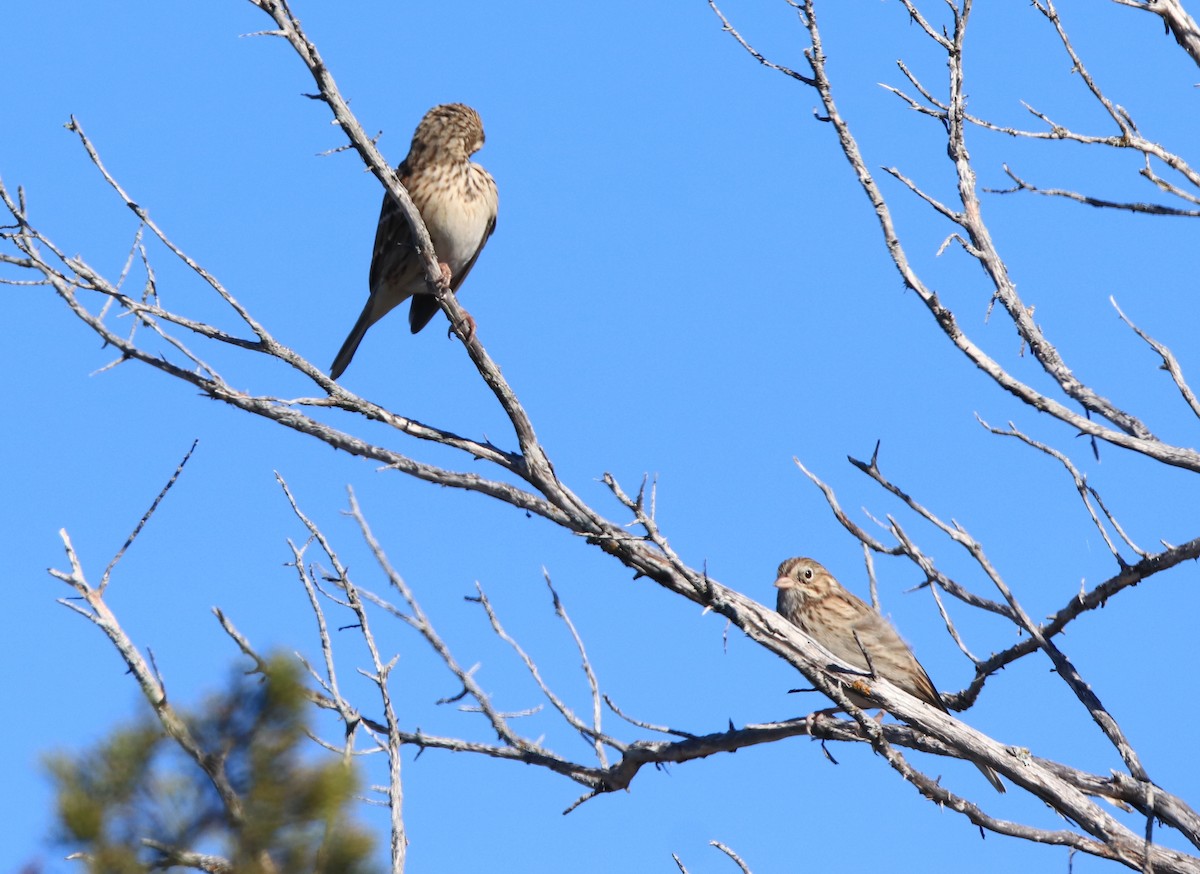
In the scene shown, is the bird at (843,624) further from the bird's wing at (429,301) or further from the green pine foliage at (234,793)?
the green pine foliage at (234,793)

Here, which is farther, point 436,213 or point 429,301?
point 429,301

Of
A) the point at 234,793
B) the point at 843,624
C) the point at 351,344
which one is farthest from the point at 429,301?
the point at 234,793

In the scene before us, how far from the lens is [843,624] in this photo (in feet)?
25.0

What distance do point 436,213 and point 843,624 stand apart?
10.3 ft

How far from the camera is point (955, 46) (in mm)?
5574

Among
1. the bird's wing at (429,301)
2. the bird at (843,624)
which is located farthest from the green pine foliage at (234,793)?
the bird's wing at (429,301)

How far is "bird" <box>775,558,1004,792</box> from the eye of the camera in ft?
24.0

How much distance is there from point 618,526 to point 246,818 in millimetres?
1540

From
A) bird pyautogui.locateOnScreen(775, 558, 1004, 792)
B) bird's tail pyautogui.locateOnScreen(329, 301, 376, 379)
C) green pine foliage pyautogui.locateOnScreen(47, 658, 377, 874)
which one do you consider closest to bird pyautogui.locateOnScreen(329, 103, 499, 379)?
bird's tail pyautogui.locateOnScreen(329, 301, 376, 379)

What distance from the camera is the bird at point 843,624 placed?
7324 mm

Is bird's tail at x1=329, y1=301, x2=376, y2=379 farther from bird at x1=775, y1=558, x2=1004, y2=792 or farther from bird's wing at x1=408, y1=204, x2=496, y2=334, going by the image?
bird at x1=775, y1=558, x2=1004, y2=792

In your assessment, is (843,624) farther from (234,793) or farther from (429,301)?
(234,793)

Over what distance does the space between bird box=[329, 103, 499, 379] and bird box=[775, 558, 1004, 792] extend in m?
2.57

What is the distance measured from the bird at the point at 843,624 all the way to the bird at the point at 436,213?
101 inches
